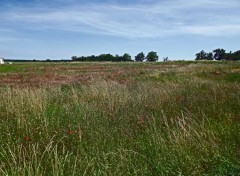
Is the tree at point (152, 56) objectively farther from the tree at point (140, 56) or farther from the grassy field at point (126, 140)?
the grassy field at point (126, 140)

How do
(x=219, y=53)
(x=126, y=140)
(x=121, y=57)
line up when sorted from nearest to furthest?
(x=126, y=140)
(x=219, y=53)
(x=121, y=57)

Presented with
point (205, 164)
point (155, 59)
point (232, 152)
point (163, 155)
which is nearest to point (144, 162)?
point (163, 155)

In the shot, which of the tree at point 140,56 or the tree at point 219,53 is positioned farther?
the tree at point 140,56

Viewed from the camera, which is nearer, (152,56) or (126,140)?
(126,140)

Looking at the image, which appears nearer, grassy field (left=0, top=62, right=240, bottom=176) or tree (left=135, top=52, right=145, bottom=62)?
grassy field (left=0, top=62, right=240, bottom=176)

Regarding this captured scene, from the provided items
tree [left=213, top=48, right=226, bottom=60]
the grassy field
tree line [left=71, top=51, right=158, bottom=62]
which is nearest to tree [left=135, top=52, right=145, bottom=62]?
tree line [left=71, top=51, right=158, bottom=62]

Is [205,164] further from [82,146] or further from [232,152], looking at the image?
[82,146]

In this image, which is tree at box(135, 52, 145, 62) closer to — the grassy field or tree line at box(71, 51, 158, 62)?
tree line at box(71, 51, 158, 62)

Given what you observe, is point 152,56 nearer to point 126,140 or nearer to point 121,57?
point 121,57

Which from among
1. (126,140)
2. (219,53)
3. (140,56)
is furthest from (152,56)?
(126,140)

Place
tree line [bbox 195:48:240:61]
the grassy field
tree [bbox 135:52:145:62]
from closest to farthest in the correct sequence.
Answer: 1. the grassy field
2. tree line [bbox 195:48:240:61]
3. tree [bbox 135:52:145:62]

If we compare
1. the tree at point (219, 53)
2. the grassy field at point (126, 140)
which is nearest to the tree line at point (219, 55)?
the tree at point (219, 53)

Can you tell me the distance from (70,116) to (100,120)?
0.89 meters

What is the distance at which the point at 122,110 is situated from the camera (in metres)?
7.80
